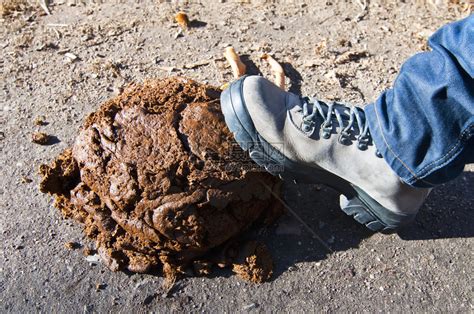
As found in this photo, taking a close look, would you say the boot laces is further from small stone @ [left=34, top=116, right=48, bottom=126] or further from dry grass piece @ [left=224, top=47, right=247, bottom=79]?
small stone @ [left=34, top=116, right=48, bottom=126]

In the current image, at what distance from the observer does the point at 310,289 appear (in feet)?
7.22

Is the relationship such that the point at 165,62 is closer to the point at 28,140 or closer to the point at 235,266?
the point at 28,140

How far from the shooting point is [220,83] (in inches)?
121

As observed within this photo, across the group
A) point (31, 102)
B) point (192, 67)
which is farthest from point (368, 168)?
point (31, 102)

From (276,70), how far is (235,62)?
0.25m

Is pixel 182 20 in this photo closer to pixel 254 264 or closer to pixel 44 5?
pixel 44 5

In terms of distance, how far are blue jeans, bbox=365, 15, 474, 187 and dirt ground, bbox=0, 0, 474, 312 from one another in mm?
497

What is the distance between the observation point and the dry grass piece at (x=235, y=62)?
310 centimetres

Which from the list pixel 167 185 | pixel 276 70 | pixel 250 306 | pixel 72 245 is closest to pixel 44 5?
pixel 276 70

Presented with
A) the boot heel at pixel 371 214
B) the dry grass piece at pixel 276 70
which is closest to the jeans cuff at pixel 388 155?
the boot heel at pixel 371 214

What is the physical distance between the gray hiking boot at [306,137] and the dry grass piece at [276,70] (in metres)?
0.88

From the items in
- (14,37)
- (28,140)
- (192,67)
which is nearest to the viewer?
(28,140)

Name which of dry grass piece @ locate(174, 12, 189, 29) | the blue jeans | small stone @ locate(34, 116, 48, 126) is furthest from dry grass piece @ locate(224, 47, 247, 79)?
the blue jeans

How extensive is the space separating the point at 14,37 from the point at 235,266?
222cm
